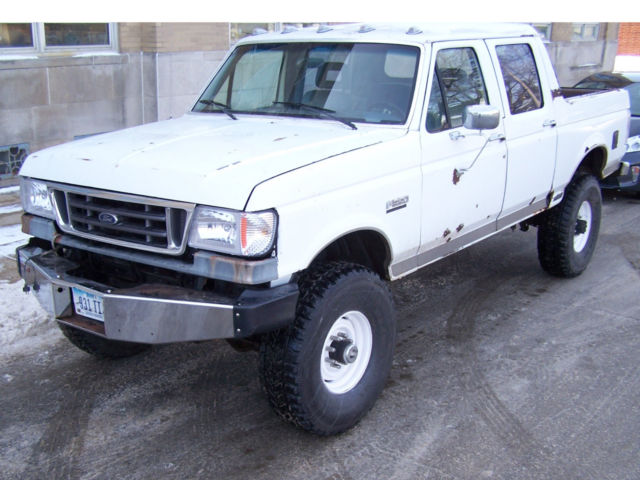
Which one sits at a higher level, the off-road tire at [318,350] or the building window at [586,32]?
the building window at [586,32]

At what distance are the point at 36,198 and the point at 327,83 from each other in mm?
1898

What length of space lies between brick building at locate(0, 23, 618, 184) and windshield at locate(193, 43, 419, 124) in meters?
4.60

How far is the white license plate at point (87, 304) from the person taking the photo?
3602 mm

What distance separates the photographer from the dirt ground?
369 centimetres

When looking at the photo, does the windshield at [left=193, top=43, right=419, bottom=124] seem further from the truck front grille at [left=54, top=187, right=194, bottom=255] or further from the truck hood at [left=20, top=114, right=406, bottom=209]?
the truck front grille at [left=54, top=187, right=194, bottom=255]

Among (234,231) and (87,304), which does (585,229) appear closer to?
(234,231)

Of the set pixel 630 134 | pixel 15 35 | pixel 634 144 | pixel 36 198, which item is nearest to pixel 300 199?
pixel 36 198

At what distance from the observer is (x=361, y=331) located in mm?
4051

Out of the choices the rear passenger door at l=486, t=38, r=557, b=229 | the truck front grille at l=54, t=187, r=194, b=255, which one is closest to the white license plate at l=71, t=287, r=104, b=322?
the truck front grille at l=54, t=187, r=194, b=255

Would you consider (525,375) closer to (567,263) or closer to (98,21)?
(567,263)

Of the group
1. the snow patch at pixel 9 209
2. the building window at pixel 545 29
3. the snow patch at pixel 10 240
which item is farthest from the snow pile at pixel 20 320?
the building window at pixel 545 29

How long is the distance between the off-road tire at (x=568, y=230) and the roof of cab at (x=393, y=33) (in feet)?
4.77

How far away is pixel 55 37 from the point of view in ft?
30.5

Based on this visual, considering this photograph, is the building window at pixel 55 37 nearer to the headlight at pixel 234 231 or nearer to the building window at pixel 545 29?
the headlight at pixel 234 231
